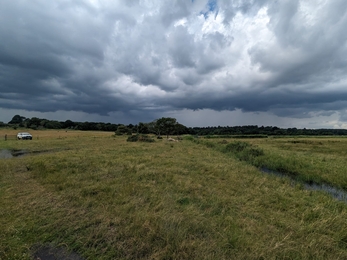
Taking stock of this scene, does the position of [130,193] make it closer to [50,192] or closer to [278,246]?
[50,192]

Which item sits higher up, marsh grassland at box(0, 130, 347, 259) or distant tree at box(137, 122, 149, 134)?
distant tree at box(137, 122, 149, 134)

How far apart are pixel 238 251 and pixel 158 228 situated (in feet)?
6.78

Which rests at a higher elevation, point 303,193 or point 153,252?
point 153,252

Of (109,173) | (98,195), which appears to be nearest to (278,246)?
(98,195)

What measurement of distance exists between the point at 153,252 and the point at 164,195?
11.7 ft

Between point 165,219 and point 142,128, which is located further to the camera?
point 142,128

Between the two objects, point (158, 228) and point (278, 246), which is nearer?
point (278, 246)

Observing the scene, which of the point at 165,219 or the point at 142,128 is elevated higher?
the point at 142,128

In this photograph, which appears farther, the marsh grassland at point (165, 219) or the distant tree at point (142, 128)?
the distant tree at point (142, 128)

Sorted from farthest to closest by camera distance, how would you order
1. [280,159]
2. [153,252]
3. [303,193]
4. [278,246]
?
[280,159], [303,193], [278,246], [153,252]

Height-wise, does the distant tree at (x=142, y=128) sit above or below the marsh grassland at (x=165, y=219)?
above

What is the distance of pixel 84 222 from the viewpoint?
16.5 ft

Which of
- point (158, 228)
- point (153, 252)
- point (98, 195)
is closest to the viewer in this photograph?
point (153, 252)

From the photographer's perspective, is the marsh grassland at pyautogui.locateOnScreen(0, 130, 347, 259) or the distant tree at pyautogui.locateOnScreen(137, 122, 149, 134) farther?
the distant tree at pyautogui.locateOnScreen(137, 122, 149, 134)
